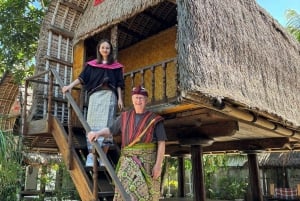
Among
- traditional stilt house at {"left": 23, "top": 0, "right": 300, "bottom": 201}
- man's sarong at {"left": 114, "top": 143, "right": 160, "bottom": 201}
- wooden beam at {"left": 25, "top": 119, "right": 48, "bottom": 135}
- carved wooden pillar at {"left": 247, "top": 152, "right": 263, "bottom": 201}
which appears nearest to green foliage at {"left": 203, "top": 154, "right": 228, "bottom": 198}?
carved wooden pillar at {"left": 247, "top": 152, "right": 263, "bottom": 201}

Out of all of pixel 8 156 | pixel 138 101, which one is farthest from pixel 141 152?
pixel 8 156

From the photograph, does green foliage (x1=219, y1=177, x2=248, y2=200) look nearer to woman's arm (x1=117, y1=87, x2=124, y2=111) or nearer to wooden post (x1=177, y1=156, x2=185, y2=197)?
wooden post (x1=177, y1=156, x2=185, y2=197)

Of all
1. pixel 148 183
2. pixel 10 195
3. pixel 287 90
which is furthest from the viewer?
pixel 10 195

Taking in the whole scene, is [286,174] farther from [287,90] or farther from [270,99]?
[270,99]

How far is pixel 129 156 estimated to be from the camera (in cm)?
290

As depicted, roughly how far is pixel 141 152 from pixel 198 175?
2476 millimetres

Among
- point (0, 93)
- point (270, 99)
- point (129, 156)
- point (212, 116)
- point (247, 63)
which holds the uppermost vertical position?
point (0, 93)

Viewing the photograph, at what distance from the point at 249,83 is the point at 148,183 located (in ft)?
8.22

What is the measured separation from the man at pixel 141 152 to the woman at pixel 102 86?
89 cm

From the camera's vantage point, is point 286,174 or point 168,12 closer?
point 168,12

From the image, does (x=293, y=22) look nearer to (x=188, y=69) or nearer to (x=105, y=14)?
(x=105, y=14)

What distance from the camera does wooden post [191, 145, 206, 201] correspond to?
506cm

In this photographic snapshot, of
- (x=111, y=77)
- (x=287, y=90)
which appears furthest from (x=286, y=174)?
(x=111, y=77)

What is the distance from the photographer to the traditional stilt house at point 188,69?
12.3 feet
